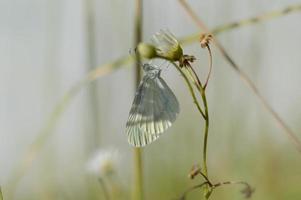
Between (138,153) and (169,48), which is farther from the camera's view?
(138,153)

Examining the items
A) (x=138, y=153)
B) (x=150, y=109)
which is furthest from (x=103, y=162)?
(x=150, y=109)

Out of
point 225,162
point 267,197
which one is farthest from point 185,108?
point 267,197

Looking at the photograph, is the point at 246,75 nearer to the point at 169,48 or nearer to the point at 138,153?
the point at 138,153

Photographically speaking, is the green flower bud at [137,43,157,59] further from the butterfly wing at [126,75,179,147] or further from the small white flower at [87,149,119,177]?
the small white flower at [87,149,119,177]

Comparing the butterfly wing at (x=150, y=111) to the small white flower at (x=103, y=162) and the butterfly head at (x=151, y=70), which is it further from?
the small white flower at (x=103, y=162)

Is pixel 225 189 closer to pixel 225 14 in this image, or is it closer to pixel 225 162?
pixel 225 162

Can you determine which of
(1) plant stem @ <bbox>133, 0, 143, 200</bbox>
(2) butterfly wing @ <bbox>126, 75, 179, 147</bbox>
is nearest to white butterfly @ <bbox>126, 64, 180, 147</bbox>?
(2) butterfly wing @ <bbox>126, 75, 179, 147</bbox>
